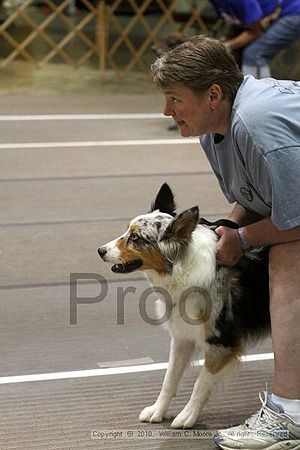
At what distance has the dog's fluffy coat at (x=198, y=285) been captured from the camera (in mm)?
2166

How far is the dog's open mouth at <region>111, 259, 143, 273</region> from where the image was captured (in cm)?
219

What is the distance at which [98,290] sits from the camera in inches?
132

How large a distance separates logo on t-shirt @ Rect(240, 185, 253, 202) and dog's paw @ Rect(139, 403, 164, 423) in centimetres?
66

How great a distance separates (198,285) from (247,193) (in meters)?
0.28

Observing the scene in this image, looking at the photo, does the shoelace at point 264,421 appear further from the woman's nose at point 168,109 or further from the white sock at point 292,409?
the woman's nose at point 168,109

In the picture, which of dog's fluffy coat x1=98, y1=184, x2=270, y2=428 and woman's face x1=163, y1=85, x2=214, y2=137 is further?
dog's fluffy coat x1=98, y1=184, x2=270, y2=428

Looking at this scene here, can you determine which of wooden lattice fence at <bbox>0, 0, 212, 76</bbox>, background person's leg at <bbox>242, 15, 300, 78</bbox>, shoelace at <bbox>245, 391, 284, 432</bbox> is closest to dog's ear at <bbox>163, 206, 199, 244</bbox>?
shoelace at <bbox>245, 391, 284, 432</bbox>

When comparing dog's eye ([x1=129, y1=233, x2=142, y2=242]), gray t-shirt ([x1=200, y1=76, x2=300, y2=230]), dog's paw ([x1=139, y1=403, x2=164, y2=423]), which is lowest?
dog's paw ([x1=139, y1=403, x2=164, y2=423])

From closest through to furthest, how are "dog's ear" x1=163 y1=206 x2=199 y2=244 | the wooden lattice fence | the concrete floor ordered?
"dog's ear" x1=163 y1=206 x2=199 y2=244 → the concrete floor → the wooden lattice fence

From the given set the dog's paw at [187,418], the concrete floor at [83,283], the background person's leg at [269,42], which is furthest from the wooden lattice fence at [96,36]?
the dog's paw at [187,418]

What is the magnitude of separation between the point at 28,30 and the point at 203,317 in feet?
32.2

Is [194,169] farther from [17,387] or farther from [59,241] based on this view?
[17,387]

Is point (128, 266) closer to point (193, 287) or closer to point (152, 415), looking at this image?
point (193, 287)

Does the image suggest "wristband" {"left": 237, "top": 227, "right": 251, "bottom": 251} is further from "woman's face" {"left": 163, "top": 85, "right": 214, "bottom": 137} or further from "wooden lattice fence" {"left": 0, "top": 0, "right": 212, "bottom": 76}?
"wooden lattice fence" {"left": 0, "top": 0, "right": 212, "bottom": 76}
